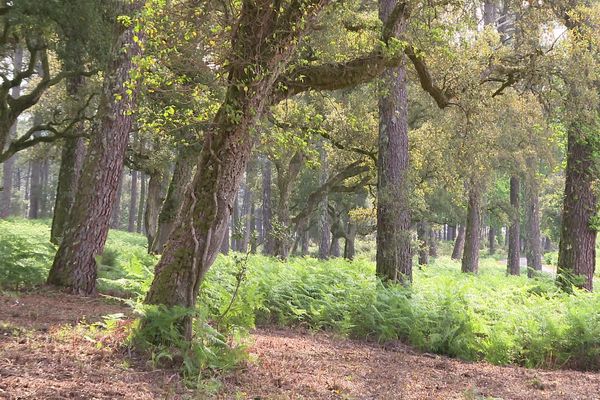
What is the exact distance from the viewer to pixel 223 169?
4980mm

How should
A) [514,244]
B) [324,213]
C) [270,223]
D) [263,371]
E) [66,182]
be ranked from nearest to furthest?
[263,371] < [270,223] < [66,182] < [324,213] < [514,244]

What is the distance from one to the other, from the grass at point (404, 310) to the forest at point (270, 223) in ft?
→ 0.13

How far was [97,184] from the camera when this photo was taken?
8.18m

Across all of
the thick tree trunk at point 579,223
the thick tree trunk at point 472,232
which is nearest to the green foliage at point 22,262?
the thick tree trunk at point 579,223

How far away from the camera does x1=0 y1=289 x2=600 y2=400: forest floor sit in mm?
3957

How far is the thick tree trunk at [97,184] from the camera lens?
819 cm

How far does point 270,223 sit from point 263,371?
169 inches

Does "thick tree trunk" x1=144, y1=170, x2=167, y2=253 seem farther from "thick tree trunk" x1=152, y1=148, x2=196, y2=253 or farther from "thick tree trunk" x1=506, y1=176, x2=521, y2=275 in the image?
"thick tree trunk" x1=506, y1=176, x2=521, y2=275

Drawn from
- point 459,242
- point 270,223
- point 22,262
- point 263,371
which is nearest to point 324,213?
point 270,223

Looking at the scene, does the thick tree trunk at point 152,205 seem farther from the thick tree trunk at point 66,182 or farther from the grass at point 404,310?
the grass at point 404,310

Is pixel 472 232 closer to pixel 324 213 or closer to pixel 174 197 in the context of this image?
pixel 324 213

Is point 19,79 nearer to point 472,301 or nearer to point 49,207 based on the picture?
point 472,301

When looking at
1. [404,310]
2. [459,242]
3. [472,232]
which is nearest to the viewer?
[404,310]

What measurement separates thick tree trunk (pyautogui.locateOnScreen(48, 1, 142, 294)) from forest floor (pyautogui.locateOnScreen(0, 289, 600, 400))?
481 mm
